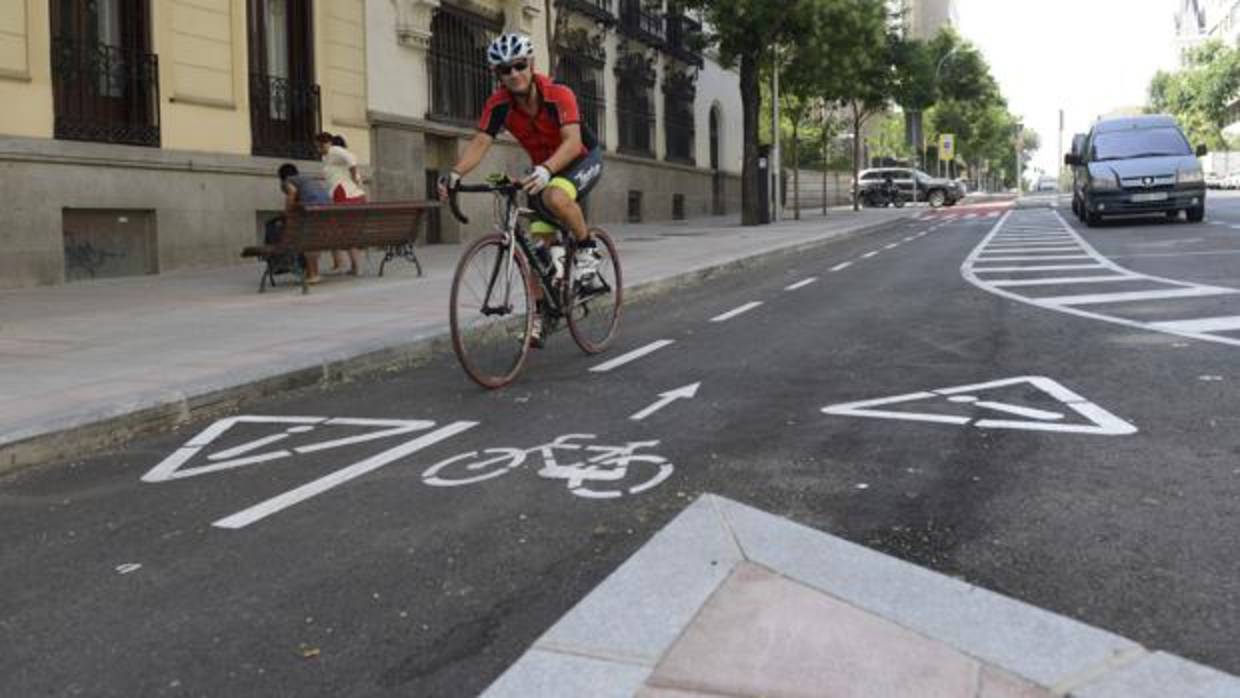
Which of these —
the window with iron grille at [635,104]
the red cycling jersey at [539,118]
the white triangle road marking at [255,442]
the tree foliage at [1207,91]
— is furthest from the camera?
the tree foliage at [1207,91]

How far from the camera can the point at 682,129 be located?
1491 inches

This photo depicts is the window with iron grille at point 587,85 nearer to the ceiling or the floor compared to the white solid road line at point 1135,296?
nearer to the ceiling

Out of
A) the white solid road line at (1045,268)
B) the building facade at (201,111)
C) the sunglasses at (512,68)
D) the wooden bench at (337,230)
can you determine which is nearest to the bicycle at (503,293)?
the sunglasses at (512,68)

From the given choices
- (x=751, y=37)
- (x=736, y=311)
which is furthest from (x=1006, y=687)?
(x=751, y=37)

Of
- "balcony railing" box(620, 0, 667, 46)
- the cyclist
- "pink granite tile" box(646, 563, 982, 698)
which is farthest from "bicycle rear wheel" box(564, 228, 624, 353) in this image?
"balcony railing" box(620, 0, 667, 46)

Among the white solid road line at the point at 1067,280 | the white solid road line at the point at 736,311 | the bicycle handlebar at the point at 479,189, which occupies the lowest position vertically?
the white solid road line at the point at 736,311

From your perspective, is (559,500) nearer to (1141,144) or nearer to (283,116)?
(283,116)

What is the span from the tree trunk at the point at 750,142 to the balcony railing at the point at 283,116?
611 inches

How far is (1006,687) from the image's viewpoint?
8.66ft

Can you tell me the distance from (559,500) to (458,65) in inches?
766

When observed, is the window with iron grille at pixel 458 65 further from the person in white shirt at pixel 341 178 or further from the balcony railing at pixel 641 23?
the balcony railing at pixel 641 23

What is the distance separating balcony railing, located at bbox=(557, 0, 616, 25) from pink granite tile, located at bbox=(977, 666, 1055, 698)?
25.3 meters

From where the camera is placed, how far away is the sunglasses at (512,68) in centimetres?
668

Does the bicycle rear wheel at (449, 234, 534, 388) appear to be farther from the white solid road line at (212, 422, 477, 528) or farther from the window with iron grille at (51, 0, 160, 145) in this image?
the window with iron grille at (51, 0, 160, 145)
